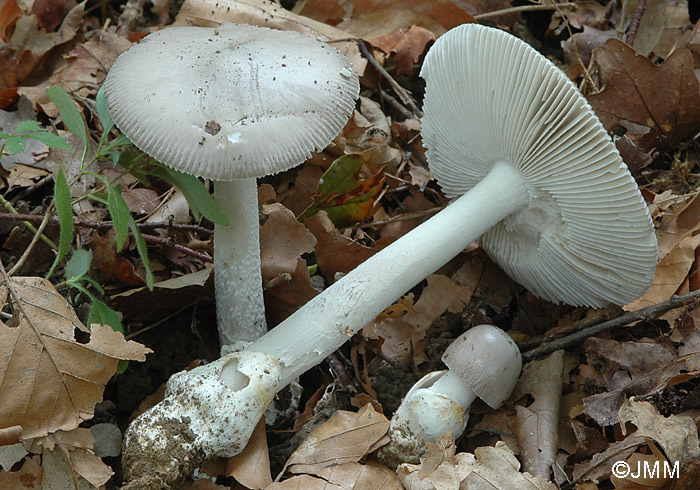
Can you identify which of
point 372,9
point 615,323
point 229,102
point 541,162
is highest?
point 229,102

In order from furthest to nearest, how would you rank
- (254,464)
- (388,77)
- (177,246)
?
(388,77) → (177,246) → (254,464)

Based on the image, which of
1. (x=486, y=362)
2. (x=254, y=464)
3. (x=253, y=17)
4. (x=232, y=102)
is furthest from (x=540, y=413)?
(x=253, y=17)

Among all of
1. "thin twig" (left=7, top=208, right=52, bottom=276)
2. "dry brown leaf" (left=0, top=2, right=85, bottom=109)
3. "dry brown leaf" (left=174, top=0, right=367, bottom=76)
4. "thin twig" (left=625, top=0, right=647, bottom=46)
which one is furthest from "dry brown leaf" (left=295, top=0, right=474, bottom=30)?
"thin twig" (left=7, top=208, right=52, bottom=276)

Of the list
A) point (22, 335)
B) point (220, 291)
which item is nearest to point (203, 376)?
point (220, 291)

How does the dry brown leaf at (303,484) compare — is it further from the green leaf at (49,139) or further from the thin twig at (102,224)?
the green leaf at (49,139)

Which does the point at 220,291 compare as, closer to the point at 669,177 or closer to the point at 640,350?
the point at 640,350

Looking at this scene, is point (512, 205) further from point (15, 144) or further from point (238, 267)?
point (15, 144)

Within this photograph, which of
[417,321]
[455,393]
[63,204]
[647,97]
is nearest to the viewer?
[63,204]

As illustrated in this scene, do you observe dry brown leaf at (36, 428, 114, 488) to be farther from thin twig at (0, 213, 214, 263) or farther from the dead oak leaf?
the dead oak leaf

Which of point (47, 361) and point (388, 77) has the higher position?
point (388, 77)
